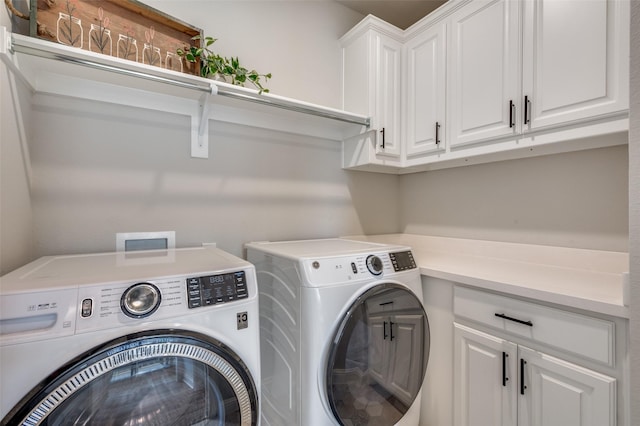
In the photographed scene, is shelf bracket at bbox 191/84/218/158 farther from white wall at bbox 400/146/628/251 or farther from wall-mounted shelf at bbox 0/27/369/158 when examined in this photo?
white wall at bbox 400/146/628/251

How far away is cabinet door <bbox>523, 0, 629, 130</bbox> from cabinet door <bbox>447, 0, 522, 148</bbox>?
6 centimetres

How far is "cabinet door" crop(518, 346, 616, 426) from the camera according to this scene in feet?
3.27

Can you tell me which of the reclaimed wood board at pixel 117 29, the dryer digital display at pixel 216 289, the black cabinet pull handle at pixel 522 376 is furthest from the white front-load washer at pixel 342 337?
the reclaimed wood board at pixel 117 29

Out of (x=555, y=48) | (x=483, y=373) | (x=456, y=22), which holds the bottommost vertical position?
(x=483, y=373)

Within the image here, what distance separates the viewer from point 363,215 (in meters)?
2.22

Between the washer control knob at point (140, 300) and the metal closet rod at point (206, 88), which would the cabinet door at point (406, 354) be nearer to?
the washer control knob at point (140, 300)

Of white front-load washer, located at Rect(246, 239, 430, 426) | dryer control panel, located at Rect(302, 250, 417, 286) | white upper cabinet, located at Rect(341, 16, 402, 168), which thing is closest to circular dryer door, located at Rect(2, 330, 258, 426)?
white front-load washer, located at Rect(246, 239, 430, 426)

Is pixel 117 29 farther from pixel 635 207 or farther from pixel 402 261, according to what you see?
pixel 635 207

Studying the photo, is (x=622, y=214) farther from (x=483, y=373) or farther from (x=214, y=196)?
(x=214, y=196)

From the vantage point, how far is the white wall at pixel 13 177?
0.89m

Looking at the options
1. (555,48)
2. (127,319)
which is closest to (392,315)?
(127,319)

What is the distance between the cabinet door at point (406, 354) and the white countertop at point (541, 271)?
1.00 ft

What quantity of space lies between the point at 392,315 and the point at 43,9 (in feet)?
6.13

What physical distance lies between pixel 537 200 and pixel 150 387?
77.6 inches
